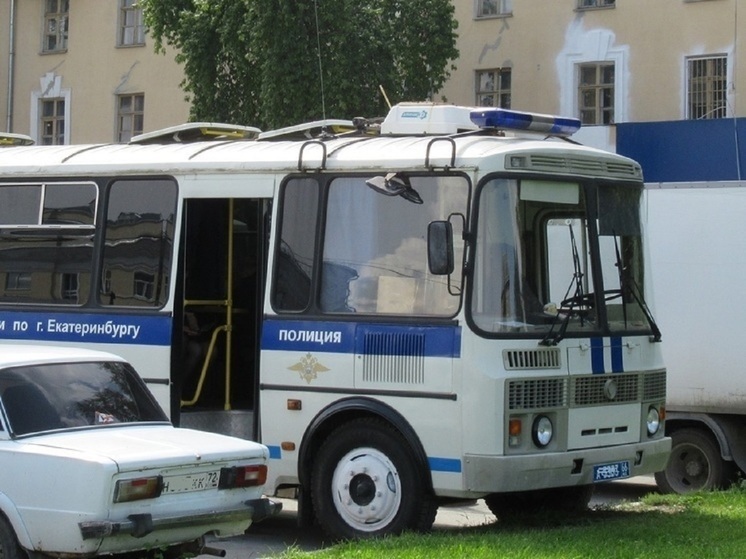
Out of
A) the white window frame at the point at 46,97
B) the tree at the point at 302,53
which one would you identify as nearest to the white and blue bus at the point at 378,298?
the tree at the point at 302,53

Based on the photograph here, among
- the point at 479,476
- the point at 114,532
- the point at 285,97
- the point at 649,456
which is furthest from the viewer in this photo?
the point at 285,97

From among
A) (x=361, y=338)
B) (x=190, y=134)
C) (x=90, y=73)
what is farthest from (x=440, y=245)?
(x=90, y=73)

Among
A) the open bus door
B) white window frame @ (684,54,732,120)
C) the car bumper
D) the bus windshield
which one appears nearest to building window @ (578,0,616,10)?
white window frame @ (684,54,732,120)

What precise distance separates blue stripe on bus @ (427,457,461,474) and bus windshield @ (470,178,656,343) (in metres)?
0.93

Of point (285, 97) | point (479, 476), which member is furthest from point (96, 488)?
point (285, 97)

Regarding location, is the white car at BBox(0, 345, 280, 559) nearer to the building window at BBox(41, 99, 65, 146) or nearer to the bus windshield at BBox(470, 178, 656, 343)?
the bus windshield at BBox(470, 178, 656, 343)

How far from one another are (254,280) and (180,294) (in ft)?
2.00

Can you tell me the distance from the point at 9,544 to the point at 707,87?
23.3 meters

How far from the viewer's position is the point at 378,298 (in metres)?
11.2

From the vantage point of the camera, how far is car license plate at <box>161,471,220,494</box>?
29.3 feet

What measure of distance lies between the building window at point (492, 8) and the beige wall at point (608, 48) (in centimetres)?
15

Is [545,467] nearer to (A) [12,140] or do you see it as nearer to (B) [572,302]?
(B) [572,302]

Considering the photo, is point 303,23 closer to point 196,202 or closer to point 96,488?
point 196,202

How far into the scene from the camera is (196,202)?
1245cm
